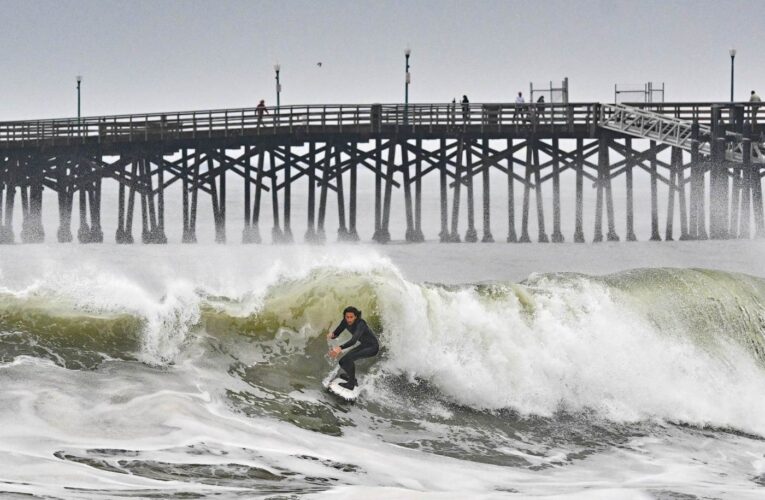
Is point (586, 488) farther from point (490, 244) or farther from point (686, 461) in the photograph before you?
point (490, 244)

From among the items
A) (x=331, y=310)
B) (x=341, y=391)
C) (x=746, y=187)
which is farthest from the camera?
(x=746, y=187)

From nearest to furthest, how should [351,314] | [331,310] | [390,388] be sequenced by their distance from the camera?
[351,314], [390,388], [331,310]

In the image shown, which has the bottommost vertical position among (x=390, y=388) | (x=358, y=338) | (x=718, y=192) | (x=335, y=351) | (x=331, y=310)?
(x=390, y=388)

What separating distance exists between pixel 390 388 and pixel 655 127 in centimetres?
2255

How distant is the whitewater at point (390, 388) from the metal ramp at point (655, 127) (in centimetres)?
1562

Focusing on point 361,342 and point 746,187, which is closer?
point 361,342

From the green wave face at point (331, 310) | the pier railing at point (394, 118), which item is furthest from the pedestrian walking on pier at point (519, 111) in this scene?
the green wave face at point (331, 310)

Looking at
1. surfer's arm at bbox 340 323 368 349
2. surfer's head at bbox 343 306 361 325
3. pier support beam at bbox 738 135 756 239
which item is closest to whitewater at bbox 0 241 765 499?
surfer's arm at bbox 340 323 368 349

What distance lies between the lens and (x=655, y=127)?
3462 cm

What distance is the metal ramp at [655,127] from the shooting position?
110 feet

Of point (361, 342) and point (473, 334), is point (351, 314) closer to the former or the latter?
point (361, 342)

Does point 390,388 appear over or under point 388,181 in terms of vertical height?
under

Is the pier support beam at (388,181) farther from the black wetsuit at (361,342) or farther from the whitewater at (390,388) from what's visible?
the black wetsuit at (361,342)

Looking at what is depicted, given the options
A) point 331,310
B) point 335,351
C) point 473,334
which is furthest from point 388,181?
point 335,351
